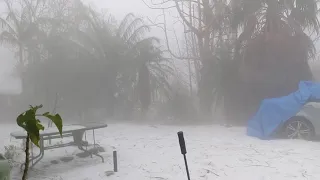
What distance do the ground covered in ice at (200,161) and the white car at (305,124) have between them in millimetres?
402

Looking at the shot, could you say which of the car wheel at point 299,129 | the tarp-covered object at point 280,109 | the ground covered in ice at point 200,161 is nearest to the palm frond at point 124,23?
the ground covered in ice at point 200,161

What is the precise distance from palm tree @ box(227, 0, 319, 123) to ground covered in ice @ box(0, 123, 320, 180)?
3351 mm

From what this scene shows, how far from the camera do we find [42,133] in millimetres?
5559

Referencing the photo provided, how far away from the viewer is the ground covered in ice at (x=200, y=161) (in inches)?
212

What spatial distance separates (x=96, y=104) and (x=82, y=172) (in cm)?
893

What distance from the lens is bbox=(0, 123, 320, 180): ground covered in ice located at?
5.38 metres

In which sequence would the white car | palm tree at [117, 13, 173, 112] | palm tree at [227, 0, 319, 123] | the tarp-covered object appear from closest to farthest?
the white car → the tarp-covered object → palm tree at [227, 0, 319, 123] → palm tree at [117, 13, 173, 112]

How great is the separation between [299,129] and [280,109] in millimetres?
610

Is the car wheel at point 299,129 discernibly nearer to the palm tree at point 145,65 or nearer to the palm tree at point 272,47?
the palm tree at point 272,47

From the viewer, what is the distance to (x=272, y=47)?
11359mm

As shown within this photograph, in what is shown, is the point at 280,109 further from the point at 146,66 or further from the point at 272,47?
the point at 146,66

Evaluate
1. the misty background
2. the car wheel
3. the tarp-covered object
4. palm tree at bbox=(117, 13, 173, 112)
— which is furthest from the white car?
palm tree at bbox=(117, 13, 173, 112)

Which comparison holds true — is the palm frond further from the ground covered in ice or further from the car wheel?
the car wheel

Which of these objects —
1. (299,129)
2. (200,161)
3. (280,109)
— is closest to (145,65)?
(280,109)
